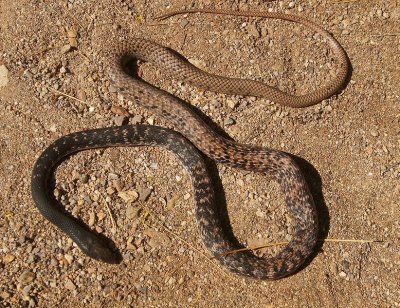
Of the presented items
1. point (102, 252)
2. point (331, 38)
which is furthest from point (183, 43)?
point (102, 252)

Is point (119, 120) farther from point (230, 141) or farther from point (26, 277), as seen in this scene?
point (26, 277)

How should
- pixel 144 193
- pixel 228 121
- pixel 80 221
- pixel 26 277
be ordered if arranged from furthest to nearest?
pixel 228 121, pixel 144 193, pixel 80 221, pixel 26 277

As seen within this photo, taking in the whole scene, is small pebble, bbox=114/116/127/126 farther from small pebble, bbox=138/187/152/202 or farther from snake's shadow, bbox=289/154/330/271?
snake's shadow, bbox=289/154/330/271

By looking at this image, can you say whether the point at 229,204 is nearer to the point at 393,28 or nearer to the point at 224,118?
the point at 224,118

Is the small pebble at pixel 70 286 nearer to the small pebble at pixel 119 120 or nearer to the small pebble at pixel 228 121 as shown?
the small pebble at pixel 119 120

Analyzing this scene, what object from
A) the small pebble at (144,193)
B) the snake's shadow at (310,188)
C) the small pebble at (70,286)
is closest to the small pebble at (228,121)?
the snake's shadow at (310,188)

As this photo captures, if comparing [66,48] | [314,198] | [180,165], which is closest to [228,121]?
[180,165]

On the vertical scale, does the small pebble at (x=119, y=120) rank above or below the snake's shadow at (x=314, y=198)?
above

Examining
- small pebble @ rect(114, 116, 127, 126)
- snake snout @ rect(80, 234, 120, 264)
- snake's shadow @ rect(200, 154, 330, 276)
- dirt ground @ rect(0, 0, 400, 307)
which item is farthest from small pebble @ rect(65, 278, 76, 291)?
small pebble @ rect(114, 116, 127, 126)
